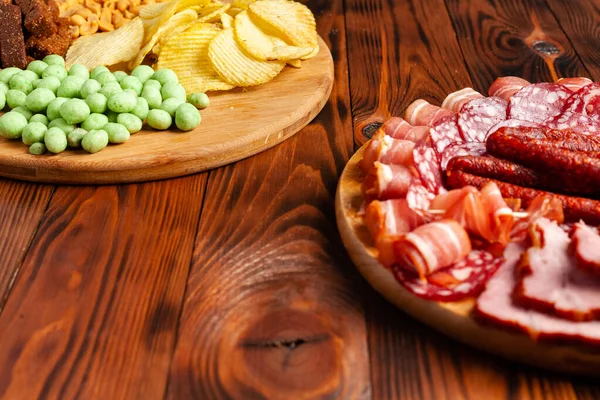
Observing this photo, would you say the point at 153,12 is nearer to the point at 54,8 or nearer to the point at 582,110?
the point at 54,8

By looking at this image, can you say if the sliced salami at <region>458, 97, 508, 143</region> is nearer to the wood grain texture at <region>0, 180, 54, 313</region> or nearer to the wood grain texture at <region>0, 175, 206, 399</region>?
the wood grain texture at <region>0, 175, 206, 399</region>

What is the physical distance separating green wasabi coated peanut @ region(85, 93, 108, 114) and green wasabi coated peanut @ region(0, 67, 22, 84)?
12.1 inches

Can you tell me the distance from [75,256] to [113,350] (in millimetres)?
294

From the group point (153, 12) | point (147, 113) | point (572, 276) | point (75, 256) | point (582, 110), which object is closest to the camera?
point (572, 276)

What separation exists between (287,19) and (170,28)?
Answer: 1.15 ft

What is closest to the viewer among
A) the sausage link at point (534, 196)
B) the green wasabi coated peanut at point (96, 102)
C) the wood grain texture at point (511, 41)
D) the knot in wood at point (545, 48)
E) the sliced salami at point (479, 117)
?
the sausage link at point (534, 196)

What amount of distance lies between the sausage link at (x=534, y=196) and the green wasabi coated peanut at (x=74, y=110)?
2.94 ft

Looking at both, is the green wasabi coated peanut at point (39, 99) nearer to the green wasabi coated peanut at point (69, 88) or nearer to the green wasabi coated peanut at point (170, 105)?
the green wasabi coated peanut at point (69, 88)

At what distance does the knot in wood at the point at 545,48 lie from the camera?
92.4 inches

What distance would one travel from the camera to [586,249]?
1.21 m

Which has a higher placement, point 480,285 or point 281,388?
point 480,285

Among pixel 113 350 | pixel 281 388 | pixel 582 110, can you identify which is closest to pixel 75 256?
pixel 113 350

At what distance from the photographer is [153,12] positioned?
2.12m

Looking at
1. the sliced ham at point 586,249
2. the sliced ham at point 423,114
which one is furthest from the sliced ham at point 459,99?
the sliced ham at point 586,249
